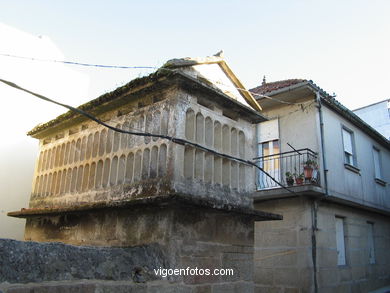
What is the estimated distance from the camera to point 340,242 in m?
10.7

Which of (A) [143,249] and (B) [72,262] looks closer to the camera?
(B) [72,262]

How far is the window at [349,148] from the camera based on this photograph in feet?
39.3

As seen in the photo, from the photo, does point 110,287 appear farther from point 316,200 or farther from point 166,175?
point 316,200

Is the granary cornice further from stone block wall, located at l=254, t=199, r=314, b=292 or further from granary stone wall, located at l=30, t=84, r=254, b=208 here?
stone block wall, located at l=254, t=199, r=314, b=292

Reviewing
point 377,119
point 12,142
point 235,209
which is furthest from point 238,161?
point 377,119

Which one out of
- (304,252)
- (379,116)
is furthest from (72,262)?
(379,116)

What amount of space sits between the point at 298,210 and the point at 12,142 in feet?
24.2

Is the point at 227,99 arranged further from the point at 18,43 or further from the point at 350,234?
the point at 350,234

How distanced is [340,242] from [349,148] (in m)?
3.35

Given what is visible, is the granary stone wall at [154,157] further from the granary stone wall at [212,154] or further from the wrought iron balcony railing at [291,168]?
the wrought iron balcony railing at [291,168]

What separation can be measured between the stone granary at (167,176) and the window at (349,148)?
8.01 metres

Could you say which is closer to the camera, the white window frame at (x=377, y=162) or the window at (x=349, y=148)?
the window at (x=349, y=148)

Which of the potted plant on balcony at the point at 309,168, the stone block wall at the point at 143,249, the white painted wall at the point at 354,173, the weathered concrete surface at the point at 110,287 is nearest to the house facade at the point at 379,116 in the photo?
the white painted wall at the point at 354,173

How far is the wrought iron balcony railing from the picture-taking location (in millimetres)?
9797
